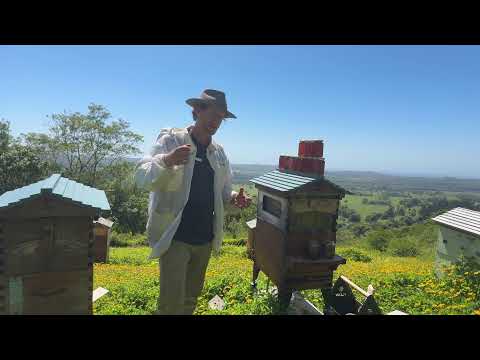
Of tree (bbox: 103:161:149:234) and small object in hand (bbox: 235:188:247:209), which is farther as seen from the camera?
tree (bbox: 103:161:149:234)

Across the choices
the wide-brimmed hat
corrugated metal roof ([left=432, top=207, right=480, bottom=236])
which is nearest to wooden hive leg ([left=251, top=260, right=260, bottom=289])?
the wide-brimmed hat

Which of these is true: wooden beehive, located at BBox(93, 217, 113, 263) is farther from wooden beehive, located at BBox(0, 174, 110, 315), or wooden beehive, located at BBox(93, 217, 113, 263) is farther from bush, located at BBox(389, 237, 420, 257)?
bush, located at BBox(389, 237, 420, 257)

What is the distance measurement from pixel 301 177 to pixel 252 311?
2.46 metres

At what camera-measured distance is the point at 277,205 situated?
17.4ft

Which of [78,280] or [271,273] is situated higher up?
[78,280]

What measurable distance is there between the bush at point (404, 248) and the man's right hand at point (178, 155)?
19404 mm

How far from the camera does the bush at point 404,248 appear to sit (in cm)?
1895

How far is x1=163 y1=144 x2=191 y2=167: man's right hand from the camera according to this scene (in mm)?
2818

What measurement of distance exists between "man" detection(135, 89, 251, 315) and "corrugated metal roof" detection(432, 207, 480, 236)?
811 cm

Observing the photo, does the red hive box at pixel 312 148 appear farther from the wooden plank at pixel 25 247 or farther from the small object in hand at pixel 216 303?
the wooden plank at pixel 25 247

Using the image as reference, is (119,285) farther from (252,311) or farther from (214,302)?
(252,311)

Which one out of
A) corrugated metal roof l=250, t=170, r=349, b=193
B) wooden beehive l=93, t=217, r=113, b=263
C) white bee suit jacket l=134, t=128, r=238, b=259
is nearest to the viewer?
white bee suit jacket l=134, t=128, r=238, b=259
